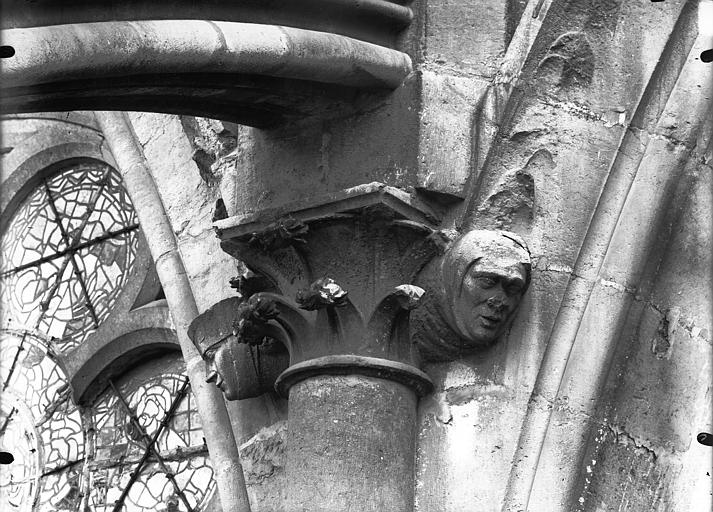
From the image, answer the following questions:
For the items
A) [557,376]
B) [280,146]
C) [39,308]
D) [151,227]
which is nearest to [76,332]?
[39,308]

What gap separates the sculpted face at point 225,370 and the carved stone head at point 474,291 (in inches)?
24.6

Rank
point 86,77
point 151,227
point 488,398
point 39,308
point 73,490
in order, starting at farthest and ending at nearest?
1. point 39,308
2. point 73,490
3. point 151,227
4. point 488,398
5. point 86,77

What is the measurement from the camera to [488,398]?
6129 millimetres

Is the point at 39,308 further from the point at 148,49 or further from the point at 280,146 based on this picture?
the point at 148,49

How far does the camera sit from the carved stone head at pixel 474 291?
240 inches

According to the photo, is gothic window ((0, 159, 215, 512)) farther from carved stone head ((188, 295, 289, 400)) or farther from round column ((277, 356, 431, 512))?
round column ((277, 356, 431, 512))

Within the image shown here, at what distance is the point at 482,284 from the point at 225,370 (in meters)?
0.89

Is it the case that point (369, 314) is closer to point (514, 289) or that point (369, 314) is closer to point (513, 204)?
point (514, 289)

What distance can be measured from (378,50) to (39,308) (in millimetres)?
2715

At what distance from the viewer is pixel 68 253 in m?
8.60

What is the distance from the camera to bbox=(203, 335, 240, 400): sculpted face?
648 centimetres

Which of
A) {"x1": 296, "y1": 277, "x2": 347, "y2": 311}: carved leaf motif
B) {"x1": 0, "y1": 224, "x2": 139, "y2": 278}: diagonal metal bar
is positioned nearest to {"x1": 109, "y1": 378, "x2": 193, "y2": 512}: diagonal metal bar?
{"x1": 0, "y1": 224, "x2": 139, "y2": 278}: diagonal metal bar

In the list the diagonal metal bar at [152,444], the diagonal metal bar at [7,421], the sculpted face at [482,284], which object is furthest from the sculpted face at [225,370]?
the diagonal metal bar at [7,421]

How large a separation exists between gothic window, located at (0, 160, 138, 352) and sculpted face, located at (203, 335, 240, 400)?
1.76 meters
